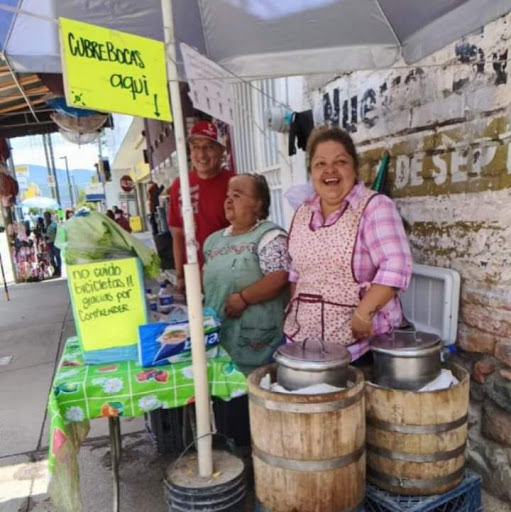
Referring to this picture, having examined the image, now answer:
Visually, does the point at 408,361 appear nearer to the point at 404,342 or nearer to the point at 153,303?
the point at 404,342

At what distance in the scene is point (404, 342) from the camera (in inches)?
75.0

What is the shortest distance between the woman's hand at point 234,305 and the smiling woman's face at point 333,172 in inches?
28.2

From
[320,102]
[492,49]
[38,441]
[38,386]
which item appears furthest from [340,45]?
[38,386]

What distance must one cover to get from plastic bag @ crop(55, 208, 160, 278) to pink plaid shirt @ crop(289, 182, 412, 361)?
81cm

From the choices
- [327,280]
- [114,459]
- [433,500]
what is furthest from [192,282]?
[433,500]

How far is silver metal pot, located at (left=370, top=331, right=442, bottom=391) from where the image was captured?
6.04 feet

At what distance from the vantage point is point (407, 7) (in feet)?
7.36

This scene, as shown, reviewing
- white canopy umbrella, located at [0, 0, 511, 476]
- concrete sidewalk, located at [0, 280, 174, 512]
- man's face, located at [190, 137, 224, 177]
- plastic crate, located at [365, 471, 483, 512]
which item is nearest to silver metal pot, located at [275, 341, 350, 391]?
plastic crate, located at [365, 471, 483, 512]

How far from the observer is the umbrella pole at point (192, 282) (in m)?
1.71

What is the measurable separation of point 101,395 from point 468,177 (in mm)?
1958

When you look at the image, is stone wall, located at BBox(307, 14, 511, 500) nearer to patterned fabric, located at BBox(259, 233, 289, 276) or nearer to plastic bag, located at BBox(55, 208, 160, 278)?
patterned fabric, located at BBox(259, 233, 289, 276)

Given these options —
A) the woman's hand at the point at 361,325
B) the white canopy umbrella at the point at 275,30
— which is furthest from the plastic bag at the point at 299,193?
the woman's hand at the point at 361,325

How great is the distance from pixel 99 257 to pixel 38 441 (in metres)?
2.16

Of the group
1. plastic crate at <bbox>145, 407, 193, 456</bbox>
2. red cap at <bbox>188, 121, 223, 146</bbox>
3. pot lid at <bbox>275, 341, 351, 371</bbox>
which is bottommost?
plastic crate at <bbox>145, 407, 193, 456</bbox>
